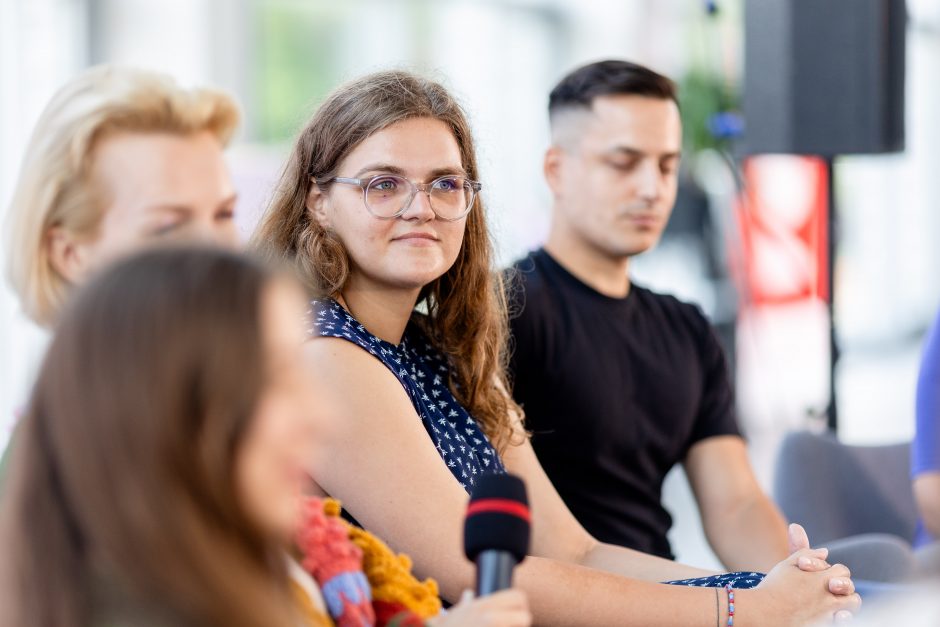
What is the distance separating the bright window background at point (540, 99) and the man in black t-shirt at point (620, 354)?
4.84 ft

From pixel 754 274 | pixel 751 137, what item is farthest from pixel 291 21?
pixel 751 137

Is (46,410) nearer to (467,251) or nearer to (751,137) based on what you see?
(467,251)

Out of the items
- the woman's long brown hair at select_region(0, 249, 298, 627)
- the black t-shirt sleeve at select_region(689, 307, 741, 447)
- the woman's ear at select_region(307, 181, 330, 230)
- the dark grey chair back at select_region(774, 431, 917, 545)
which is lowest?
the dark grey chair back at select_region(774, 431, 917, 545)

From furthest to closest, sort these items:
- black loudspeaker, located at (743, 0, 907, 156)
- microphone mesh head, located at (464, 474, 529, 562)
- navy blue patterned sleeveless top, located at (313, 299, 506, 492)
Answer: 1. black loudspeaker, located at (743, 0, 907, 156)
2. navy blue patterned sleeveless top, located at (313, 299, 506, 492)
3. microphone mesh head, located at (464, 474, 529, 562)

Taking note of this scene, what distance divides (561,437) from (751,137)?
4.10 ft

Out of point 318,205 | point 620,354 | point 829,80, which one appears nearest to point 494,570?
point 318,205

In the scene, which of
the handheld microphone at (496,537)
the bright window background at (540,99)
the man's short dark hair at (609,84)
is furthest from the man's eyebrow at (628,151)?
the bright window background at (540,99)

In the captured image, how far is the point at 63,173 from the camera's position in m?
1.70

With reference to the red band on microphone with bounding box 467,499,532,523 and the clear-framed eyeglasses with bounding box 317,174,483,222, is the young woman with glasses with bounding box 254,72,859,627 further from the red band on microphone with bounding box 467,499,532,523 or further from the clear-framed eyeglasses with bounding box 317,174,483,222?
the red band on microphone with bounding box 467,499,532,523

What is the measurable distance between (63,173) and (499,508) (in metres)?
0.89

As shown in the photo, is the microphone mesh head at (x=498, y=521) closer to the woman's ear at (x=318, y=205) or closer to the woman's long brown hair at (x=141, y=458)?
the woman's long brown hair at (x=141, y=458)

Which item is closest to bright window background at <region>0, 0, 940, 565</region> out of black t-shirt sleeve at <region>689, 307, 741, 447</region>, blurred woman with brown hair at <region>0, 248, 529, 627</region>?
black t-shirt sleeve at <region>689, 307, 741, 447</region>

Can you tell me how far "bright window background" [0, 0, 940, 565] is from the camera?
4.64 metres

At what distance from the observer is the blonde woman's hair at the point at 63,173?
1688mm
